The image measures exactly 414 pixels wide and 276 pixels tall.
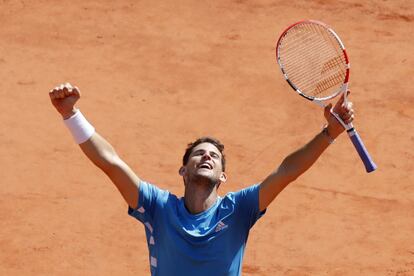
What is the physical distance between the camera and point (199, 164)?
761 cm

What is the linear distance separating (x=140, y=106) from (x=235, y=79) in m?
1.76

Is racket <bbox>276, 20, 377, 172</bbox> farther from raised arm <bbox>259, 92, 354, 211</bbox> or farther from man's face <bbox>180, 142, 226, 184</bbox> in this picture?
man's face <bbox>180, 142, 226, 184</bbox>

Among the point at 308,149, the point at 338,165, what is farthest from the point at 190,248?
the point at 338,165

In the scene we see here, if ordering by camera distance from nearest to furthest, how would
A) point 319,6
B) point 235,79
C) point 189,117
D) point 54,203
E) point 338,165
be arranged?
1. point 54,203
2. point 338,165
3. point 189,117
4. point 235,79
5. point 319,6

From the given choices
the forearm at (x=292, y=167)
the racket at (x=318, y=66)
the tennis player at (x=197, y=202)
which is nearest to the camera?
the tennis player at (x=197, y=202)

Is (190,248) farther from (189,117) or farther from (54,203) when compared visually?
(189,117)

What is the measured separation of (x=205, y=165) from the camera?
298 inches

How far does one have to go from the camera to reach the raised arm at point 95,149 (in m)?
7.47

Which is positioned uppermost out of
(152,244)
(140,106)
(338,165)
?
(152,244)

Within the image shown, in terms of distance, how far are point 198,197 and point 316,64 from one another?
2.58 m

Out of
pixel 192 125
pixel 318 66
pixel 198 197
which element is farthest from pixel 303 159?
pixel 192 125

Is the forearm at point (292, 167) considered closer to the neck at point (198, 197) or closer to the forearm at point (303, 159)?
the forearm at point (303, 159)

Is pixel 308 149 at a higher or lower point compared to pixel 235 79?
higher

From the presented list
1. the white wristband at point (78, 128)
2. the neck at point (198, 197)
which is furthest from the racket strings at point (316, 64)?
the white wristband at point (78, 128)
